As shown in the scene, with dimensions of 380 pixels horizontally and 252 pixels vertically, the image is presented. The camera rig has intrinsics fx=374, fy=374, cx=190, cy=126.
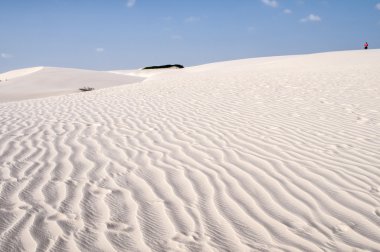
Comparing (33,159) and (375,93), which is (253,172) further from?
(375,93)

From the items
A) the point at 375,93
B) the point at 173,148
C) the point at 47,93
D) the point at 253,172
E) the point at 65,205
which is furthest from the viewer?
the point at 47,93

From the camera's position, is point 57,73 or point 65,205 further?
point 57,73

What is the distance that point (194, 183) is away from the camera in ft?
12.1

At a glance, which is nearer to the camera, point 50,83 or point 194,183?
point 194,183

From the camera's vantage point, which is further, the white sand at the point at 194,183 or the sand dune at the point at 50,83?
the sand dune at the point at 50,83

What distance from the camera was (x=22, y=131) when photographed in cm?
633

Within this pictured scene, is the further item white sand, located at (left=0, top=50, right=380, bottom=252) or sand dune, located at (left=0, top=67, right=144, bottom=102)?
sand dune, located at (left=0, top=67, right=144, bottom=102)

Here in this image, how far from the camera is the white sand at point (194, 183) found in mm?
2666

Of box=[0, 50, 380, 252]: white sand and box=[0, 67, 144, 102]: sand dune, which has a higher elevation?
box=[0, 67, 144, 102]: sand dune

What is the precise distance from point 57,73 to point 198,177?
84.8 ft

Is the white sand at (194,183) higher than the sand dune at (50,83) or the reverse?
the reverse

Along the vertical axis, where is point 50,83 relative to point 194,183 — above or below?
above

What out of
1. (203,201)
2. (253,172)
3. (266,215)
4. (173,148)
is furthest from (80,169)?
(266,215)

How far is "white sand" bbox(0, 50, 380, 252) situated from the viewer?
267 cm
